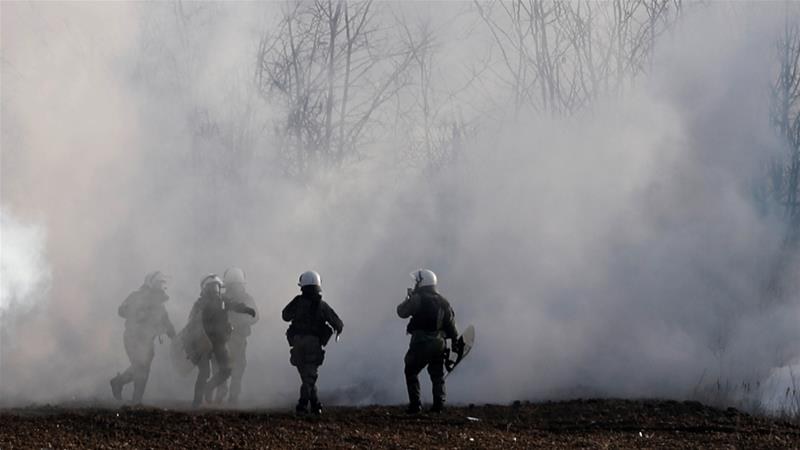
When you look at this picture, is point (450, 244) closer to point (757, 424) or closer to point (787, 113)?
point (757, 424)

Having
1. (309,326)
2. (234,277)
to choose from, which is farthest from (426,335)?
(234,277)

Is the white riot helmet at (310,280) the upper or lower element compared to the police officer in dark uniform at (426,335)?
upper

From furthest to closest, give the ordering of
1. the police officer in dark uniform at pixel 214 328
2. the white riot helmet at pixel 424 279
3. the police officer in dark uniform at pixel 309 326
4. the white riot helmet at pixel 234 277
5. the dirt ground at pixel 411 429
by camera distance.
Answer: the white riot helmet at pixel 234 277 → the police officer in dark uniform at pixel 214 328 → the white riot helmet at pixel 424 279 → the police officer in dark uniform at pixel 309 326 → the dirt ground at pixel 411 429

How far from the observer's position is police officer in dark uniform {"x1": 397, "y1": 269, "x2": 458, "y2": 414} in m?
13.6

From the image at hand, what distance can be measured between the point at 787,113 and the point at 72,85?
545 inches

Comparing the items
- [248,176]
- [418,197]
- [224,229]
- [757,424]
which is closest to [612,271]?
[418,197]

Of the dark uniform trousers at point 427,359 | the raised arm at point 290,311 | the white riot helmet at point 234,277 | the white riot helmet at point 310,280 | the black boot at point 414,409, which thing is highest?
the white riot helmet at point 234,277

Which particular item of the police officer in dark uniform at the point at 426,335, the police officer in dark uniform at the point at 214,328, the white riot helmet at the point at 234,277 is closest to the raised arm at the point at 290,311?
the police officer in dark uniform at the point at 426,335

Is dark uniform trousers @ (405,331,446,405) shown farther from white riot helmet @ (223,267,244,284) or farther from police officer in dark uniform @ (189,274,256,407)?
white riot helmet @ (223,267,244,284)

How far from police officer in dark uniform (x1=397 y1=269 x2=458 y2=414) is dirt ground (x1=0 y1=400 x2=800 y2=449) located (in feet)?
1.66

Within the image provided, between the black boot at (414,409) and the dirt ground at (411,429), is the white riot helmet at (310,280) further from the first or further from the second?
the black boot at (414,409)

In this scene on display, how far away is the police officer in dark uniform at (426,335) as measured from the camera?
44.6 feet

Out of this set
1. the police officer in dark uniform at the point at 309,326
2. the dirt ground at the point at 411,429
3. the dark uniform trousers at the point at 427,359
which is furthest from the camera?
the police officer in dark uniform at the point at 309,326

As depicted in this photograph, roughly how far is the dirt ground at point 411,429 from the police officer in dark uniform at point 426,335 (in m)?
0.51
